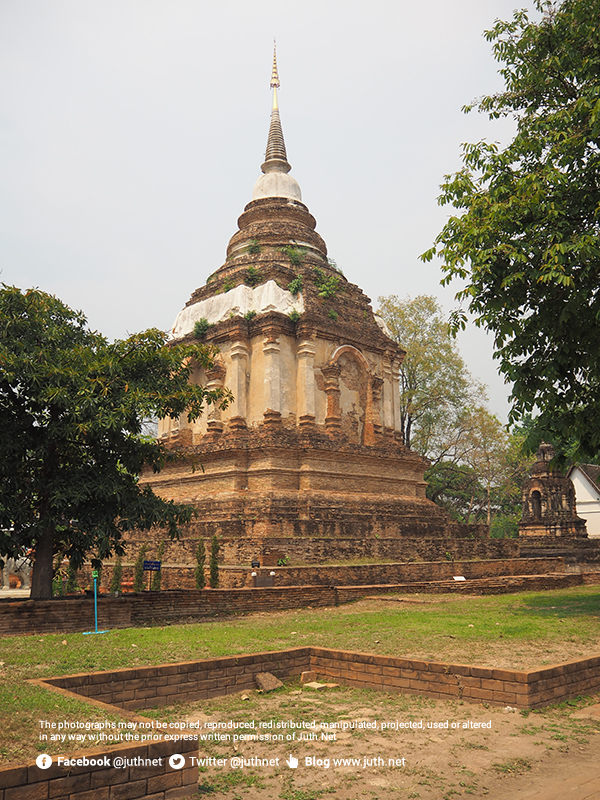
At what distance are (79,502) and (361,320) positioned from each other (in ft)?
55.5

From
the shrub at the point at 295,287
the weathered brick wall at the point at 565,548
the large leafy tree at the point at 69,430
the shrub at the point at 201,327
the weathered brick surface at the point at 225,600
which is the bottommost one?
the weathered brick wall at the point at 565,548

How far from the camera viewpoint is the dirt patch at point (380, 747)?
4.66 meters

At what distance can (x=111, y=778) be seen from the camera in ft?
13.3

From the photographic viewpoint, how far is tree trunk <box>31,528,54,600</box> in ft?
37.2

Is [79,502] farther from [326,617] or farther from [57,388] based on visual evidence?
[326,617]

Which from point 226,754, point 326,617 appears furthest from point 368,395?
point 226,754

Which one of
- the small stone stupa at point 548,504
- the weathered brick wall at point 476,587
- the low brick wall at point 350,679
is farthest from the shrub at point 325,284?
the low brick wall at point 350,679

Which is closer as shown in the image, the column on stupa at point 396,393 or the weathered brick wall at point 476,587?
the weathered brick wall at point 476,587

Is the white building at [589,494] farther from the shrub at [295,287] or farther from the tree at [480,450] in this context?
the shrub at [295,287]

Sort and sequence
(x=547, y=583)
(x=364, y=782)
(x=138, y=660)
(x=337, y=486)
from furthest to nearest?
(x=337, y=486)
(x=547, y=583)
(x=138, y=660)
(x=364, y=782)

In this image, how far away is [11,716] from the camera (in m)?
4.93

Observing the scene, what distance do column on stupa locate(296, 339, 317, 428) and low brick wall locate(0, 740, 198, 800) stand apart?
18403mm

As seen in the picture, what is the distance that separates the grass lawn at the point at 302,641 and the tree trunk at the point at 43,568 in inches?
63.6

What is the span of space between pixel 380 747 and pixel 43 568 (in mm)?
7787
